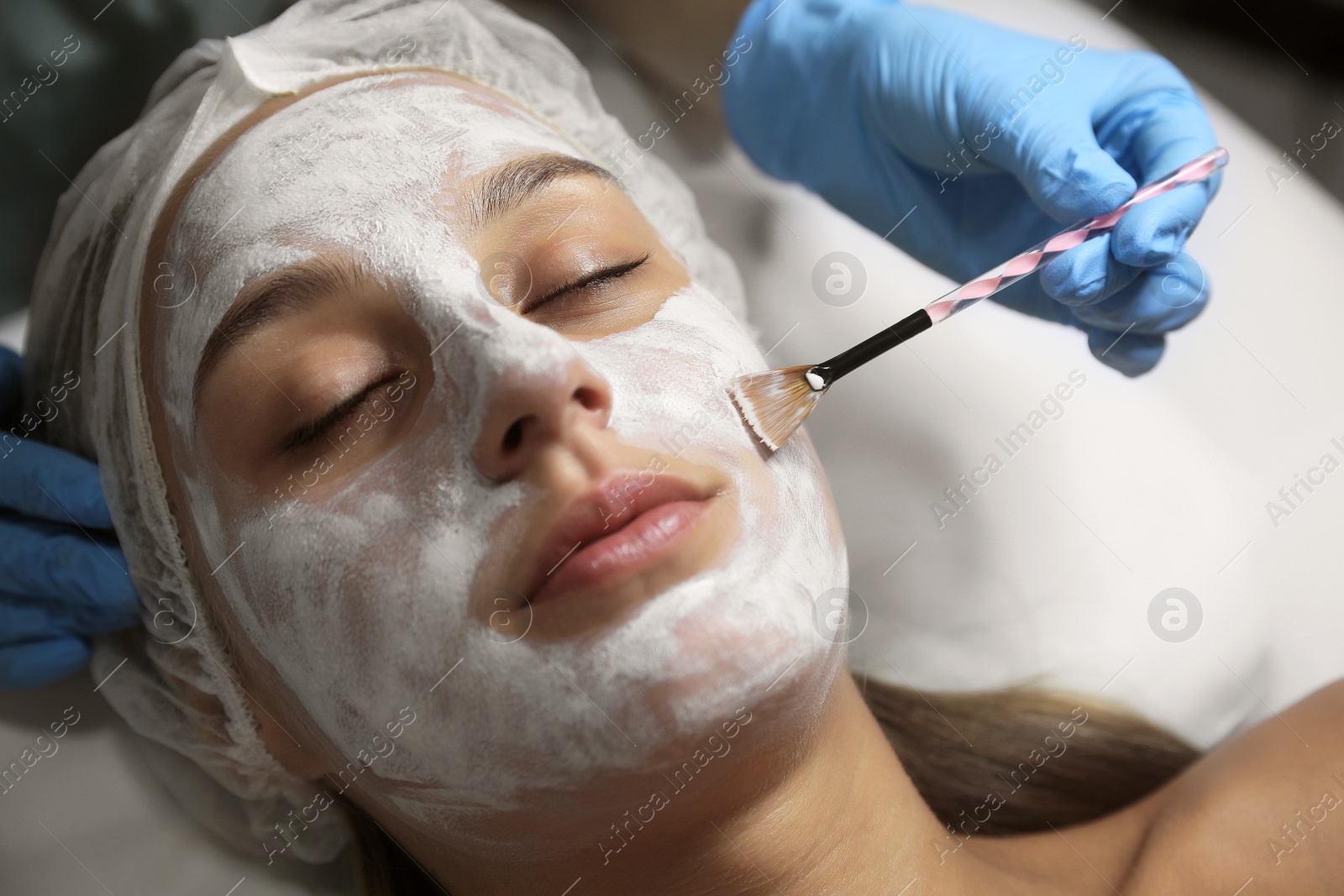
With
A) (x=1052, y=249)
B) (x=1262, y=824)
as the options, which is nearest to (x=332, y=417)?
(x=1052, y=249)

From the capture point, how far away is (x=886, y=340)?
2.96 feet

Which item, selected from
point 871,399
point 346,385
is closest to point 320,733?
point 346,385

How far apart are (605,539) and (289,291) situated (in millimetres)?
372

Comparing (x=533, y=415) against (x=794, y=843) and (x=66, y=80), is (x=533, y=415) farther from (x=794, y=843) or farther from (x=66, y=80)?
(x=66, y=80)

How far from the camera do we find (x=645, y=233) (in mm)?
991

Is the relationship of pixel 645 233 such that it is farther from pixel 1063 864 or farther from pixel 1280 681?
pixel 1280 681

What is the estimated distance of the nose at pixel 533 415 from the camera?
0.71 meters

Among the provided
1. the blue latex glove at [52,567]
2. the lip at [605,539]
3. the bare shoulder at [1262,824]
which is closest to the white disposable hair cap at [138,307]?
the blue latex glove at [52,567]

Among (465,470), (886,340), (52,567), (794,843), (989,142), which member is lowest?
(52,567)

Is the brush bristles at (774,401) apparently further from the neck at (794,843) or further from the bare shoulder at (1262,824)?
the bare shoulder at (1262,824)

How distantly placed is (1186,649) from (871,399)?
563 millimetres

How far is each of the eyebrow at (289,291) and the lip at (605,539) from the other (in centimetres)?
29

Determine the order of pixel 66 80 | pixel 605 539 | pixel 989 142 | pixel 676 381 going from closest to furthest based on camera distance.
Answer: pixel 605 539 → pixel 676 381 → pixel 989 142 → pixel 66 80

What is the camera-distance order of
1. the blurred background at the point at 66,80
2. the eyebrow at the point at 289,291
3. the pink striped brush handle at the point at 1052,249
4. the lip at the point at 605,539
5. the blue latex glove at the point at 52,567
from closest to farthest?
the lip at the point at 605,539 < the eyebrow at the point at 289,291 < the pink striped brush handle at the point at 1052,249 < the blue latex glove at the point at 52,567 < the blurred background at the point at 66,80
